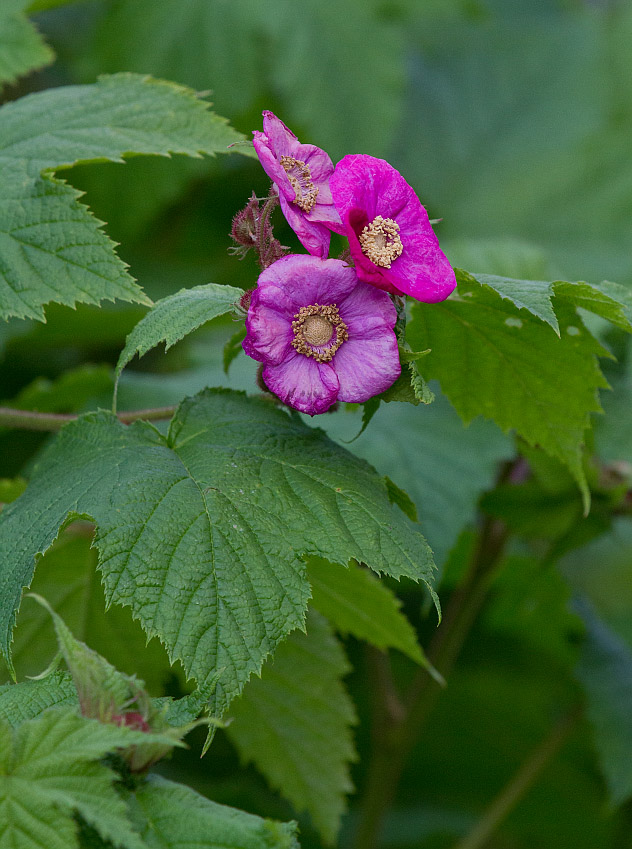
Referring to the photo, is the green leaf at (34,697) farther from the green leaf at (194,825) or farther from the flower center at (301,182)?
the flower center at (301,182)

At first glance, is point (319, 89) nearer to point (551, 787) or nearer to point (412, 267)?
point (412, 267)

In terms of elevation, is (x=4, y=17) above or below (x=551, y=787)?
above

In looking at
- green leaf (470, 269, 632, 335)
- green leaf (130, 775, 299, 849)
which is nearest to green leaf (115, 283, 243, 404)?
green leaf (470, 269, 632, 335)

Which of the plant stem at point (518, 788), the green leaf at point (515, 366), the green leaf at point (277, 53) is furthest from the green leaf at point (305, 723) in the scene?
the green leaf at point (277, 53)

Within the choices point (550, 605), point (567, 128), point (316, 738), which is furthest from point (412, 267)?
point (567, 128)

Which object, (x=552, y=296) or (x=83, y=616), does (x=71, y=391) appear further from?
(x=552, y=296)

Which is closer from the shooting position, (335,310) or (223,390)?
(335,310)
